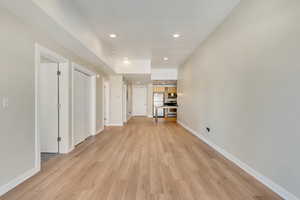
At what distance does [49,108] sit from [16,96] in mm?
1420

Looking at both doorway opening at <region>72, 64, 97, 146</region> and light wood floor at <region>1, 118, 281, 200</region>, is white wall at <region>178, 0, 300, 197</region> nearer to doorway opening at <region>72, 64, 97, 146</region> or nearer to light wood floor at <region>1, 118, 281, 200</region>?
light wood floor at <region>1, 118, 281, 200</region>

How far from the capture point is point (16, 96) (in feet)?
7.17

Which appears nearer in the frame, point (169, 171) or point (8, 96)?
point (8, 96)

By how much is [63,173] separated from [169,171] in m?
1.72

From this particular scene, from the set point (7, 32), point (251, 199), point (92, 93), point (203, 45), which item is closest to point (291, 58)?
point (251, 199)

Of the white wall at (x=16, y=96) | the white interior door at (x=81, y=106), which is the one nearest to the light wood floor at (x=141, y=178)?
the white wall at (x=16, y=96)

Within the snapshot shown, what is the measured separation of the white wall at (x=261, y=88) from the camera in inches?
70.2

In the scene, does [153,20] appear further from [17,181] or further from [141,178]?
[17,181]

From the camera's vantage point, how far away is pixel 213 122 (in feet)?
12.6

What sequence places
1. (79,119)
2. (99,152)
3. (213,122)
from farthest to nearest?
1. (79,119)
2. (213,122)
3. (99,152)

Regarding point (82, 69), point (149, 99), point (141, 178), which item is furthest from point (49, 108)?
point (149, 99)

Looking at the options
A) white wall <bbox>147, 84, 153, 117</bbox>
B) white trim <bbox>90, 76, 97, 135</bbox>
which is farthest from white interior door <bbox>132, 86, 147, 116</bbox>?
white trim <bbox>90, 76, 97, 135</bbox>

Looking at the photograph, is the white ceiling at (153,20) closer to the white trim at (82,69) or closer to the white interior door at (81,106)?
the white trim at (82,69)

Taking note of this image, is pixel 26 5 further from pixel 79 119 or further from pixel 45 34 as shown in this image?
pixel 79 119
